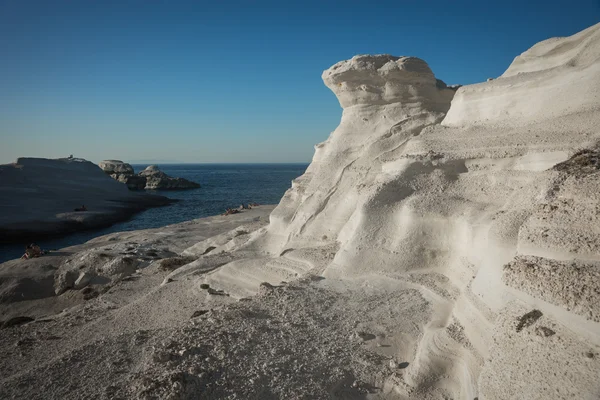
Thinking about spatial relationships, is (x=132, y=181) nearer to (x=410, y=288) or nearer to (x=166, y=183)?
(x=166, y=183)

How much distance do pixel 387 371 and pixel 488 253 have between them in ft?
8.17

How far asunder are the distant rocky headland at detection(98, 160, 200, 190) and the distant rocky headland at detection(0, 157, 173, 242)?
1260cm

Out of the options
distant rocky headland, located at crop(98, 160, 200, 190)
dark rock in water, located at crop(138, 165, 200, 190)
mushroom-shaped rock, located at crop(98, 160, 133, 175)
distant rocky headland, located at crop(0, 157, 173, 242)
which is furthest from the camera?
dark rock in water, located at crop(138, 165, 200, 190)

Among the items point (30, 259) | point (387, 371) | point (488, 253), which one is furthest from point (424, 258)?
point (30, 259)

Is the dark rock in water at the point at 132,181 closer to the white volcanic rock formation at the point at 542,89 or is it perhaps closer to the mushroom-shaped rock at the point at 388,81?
the mushroom-shaped rock at the point at 388,81

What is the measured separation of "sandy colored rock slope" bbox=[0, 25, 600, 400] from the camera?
496 cm

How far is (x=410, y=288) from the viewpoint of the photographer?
328 inches

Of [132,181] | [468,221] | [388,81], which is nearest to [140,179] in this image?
[132,181]

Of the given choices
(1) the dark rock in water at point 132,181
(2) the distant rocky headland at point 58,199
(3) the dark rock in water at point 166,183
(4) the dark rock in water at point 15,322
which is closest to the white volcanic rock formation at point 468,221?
(4) the dark rock in water at point 15,322

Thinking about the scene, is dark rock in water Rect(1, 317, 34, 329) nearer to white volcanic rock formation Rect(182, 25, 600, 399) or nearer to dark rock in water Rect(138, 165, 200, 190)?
white volcanic rock formation Rect(182, 25, 600, 399)

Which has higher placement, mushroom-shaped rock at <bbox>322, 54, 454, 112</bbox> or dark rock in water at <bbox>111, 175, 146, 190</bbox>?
mushroom-shaped rock at <bbox>322, 54, 454, 112</bbox>

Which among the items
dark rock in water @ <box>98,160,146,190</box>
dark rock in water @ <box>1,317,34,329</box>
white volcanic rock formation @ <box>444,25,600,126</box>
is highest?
white volcanic rock formation @ <box>444,25,600,126</box>

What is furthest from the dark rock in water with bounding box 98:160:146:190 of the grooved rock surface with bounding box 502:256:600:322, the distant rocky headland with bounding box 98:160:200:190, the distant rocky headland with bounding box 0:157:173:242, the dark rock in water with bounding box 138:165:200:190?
the grooved rock surface with bounding box 502:256:600:322

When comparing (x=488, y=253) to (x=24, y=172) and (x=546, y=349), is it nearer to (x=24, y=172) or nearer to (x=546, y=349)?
(x=546, y=349)
